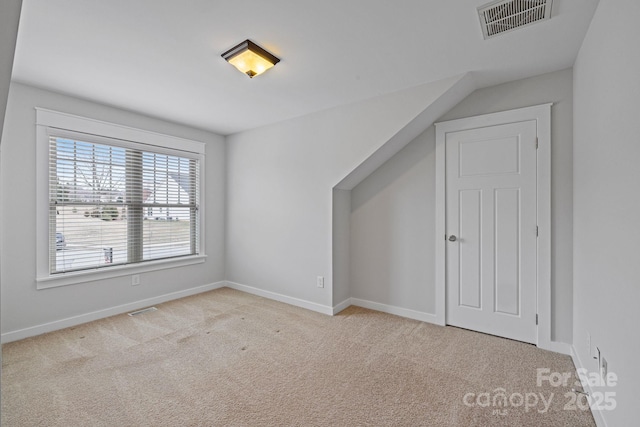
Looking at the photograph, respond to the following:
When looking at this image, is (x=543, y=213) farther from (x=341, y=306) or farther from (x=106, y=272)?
(x=106, y=272)

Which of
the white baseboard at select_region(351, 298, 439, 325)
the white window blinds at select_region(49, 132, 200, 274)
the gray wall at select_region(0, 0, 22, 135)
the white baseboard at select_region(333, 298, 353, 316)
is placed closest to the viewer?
the gray wall at select_region(0, 0, 22, 135)

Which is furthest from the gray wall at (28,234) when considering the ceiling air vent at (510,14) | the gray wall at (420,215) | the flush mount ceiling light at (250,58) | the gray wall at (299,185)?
the ceiling air vent at (510,14)

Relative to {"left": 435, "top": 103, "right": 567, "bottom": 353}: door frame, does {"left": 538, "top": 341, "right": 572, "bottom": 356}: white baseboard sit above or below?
below

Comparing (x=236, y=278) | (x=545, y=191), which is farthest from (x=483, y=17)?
(x=236, y=278)

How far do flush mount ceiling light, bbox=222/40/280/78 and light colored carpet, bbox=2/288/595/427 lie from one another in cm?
239

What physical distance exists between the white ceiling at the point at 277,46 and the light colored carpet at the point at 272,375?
2422 millimetres

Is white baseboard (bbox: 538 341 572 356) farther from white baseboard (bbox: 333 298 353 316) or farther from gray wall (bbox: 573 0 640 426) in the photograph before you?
white baseboard (bbox: 333 298 353 316)

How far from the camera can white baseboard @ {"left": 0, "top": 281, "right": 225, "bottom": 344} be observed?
2732 millimetres

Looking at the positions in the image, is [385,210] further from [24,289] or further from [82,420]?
[24,289]

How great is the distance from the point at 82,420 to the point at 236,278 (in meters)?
2.75

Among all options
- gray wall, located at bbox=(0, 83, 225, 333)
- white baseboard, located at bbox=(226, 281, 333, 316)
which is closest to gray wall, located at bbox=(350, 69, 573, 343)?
white baseboard, located at bbox=(226, 281, 333, 316)

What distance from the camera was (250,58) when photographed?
2.23 metres

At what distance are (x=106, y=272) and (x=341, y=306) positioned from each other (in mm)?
2743

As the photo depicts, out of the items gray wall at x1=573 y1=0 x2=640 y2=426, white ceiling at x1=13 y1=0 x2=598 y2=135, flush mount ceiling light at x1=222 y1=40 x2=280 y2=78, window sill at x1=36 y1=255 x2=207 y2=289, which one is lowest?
→ window sill at x1=36 y1=255 x2=207 y2=289
